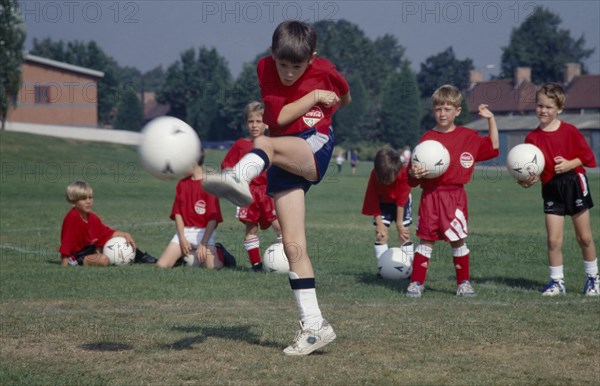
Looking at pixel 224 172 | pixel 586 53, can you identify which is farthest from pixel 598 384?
pixel 586 53

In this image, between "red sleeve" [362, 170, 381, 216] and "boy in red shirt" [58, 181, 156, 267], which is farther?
"boy in red shirt" [58, 181, 156, 267]

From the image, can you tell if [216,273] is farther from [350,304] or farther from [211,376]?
[211,376]

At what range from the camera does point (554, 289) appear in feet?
28.9

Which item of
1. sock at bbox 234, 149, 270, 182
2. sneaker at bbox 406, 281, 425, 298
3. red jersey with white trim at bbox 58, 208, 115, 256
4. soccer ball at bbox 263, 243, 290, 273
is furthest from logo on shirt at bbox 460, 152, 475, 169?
red jersey with white trim at bbox 58, 208, 115, 256

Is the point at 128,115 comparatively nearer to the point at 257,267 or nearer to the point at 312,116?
the point at 257,267

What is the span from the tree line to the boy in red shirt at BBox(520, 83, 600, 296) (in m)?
76.0

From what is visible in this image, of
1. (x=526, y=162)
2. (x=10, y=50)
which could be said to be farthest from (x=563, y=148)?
(x=10, y=50)

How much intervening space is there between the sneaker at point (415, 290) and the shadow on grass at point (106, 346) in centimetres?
350

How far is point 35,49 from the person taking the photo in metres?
136

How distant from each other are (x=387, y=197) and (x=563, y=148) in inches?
103

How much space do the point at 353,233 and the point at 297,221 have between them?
33.3 feet

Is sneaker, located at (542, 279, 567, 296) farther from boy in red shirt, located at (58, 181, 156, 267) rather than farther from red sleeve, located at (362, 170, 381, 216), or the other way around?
boy in red shirt, located at (58, 181, 156, 267)

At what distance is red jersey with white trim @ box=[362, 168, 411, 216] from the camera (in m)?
10.7

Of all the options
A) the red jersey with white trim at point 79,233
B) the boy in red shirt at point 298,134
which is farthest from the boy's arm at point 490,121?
the red jersey with white trim at point 79,233
